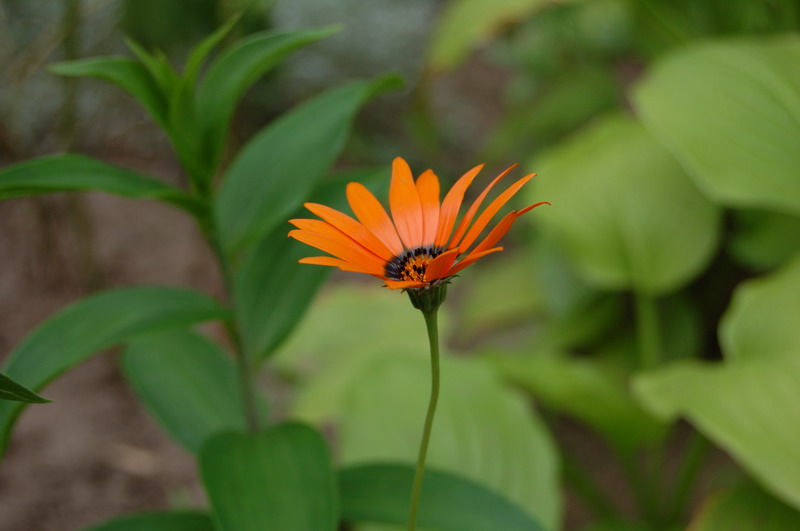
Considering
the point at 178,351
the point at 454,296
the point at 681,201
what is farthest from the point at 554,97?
the point at 178,351

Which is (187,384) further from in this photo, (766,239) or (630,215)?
(766,239)

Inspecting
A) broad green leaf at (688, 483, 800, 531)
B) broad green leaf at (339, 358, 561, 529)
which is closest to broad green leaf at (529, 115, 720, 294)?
broad green leaf at (339, 358, 561, 529)

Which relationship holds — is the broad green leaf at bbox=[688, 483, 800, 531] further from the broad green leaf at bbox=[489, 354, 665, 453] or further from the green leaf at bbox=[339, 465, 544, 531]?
the green leaf at bbox=[339, 465, 544, 531]

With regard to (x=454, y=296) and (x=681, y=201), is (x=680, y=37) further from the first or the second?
(x=454, y=296)

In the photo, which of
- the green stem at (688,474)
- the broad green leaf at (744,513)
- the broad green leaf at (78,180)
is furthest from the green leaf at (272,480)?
the green stem at (688,474)

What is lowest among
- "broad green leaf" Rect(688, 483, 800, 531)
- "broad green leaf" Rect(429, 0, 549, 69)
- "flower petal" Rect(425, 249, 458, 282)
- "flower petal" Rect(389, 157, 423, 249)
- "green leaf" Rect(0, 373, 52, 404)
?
"broad green leaf" Rect(688, 483, 800, 531)

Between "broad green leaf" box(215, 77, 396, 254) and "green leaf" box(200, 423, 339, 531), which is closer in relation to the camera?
"green leaf" box(200, 423, 339, 531)
